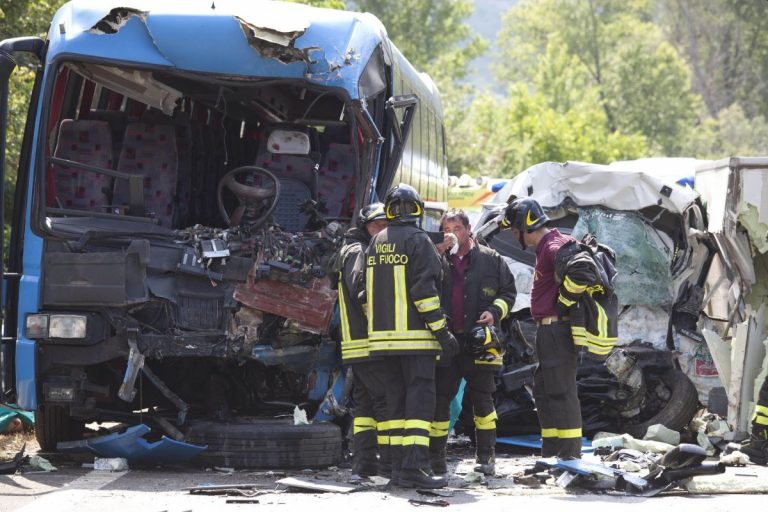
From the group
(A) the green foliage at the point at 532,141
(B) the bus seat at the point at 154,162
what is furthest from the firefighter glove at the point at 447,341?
(A) the green foliage at the point at 532,141

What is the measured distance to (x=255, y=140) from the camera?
10711 millimetres

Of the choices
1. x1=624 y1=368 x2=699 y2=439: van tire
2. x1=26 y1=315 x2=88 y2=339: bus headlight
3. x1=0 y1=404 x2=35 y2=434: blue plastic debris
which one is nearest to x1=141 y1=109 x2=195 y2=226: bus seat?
x1=26 y1=315 x2=88 y2=339: bus headlight

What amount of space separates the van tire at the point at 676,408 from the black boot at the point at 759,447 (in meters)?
1.34

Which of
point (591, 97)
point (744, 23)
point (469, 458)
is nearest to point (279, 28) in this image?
point (469, 458)

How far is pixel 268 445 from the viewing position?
8.80 m

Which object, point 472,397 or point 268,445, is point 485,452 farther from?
point 268,445

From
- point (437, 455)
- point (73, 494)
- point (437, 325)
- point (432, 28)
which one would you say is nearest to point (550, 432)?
point (437, 455)

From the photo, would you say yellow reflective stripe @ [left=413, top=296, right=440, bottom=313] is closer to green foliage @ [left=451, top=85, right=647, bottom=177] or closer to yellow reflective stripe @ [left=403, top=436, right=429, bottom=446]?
yellow reflective stripe @ [left=403, top=436, right=429, bottom=446]

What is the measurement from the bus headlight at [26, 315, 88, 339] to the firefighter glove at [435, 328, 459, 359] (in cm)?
231

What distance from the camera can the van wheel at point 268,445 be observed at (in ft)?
28.9

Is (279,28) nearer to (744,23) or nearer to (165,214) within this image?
(165,214)

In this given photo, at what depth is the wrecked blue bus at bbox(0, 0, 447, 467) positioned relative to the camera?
8.77 m

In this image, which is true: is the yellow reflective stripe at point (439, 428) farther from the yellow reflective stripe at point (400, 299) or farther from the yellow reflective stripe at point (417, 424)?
the yellow reflective stripe at point (400, 299)

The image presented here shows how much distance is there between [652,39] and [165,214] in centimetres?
5657
